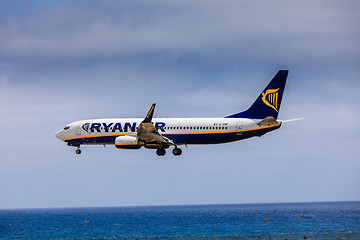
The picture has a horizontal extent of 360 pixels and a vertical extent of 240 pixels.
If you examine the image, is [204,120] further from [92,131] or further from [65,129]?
[65,129]

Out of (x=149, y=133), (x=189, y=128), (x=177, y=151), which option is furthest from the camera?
(x=177, y=151)

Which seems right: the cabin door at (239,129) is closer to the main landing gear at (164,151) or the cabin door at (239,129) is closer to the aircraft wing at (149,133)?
the aircraft wing at (149,133)

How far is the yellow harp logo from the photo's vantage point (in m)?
76.1

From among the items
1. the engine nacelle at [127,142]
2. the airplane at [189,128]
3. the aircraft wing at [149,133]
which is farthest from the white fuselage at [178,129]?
the engine nacelle at [127,142]

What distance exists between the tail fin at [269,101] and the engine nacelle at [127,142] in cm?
1263

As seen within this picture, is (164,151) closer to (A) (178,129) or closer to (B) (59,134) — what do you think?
(A) (178,129)

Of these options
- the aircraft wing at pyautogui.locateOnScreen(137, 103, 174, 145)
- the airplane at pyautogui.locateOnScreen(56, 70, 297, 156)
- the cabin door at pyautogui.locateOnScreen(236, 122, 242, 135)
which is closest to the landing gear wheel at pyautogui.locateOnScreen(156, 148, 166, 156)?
the airplane at pyautogui.locateOnScreen(56, 70, 297, 156)

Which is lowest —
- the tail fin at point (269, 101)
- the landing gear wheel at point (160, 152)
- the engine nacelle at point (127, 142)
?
the landing gear wheel at point (160, 152)

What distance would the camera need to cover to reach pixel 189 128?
75438mm

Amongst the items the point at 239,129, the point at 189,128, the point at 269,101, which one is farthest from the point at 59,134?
the point at 269,101

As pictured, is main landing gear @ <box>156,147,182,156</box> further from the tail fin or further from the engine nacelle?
the tail fin

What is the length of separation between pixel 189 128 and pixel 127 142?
315 inches

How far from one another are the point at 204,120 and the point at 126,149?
418 inches

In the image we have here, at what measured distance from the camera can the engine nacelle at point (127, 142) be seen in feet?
247
